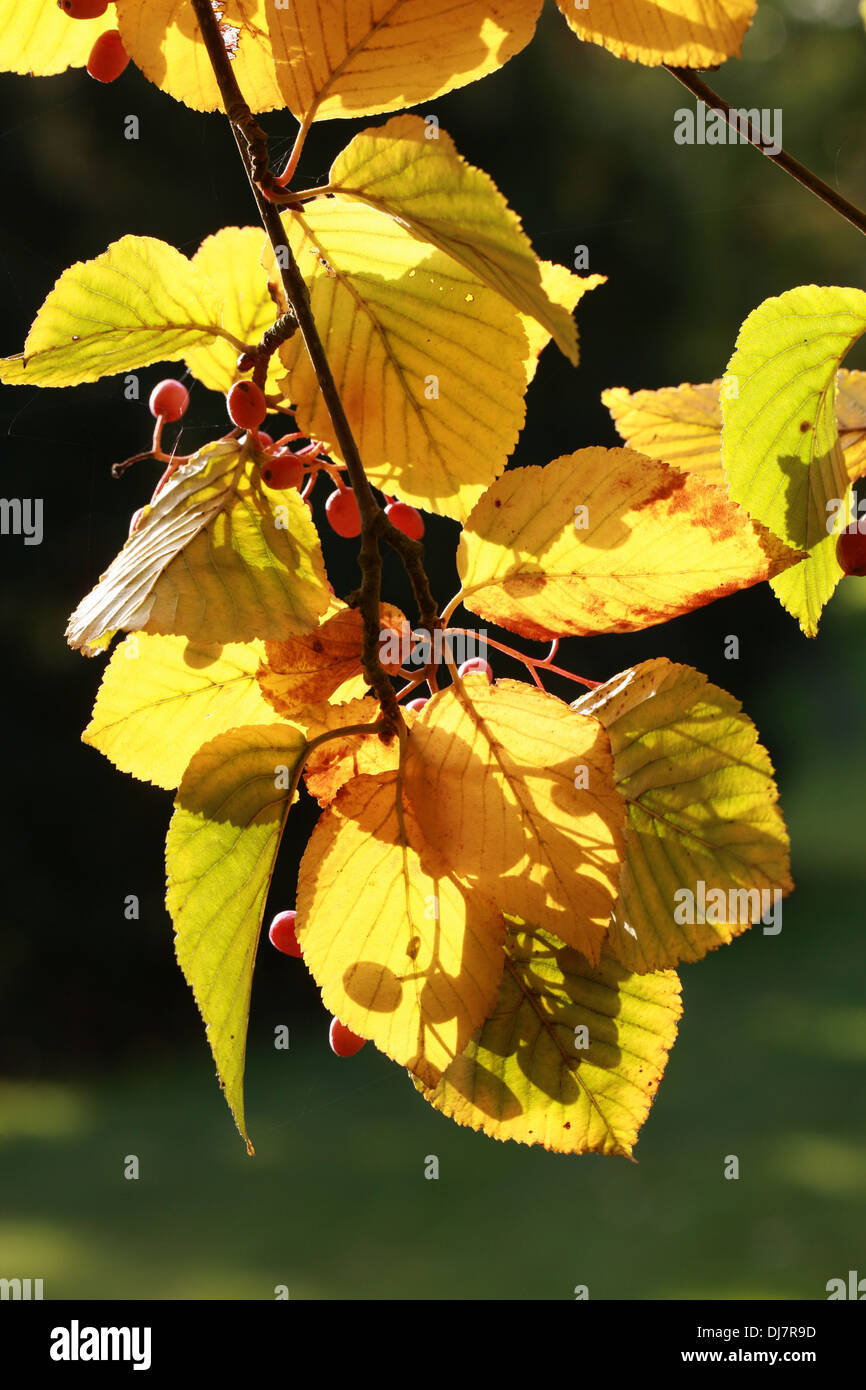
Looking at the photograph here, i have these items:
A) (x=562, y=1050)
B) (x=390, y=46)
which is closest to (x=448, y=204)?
(x=390, y=46)

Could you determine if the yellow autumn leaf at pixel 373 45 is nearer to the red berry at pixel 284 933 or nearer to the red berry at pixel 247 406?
the red berry at pixel 247 406

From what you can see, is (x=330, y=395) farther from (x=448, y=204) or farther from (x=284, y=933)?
(x=284, y=933)

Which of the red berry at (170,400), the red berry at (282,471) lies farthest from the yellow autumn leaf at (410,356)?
the red berry at (170,400)

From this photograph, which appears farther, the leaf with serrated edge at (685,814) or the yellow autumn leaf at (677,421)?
the yellow autumn leaf at (677,421)

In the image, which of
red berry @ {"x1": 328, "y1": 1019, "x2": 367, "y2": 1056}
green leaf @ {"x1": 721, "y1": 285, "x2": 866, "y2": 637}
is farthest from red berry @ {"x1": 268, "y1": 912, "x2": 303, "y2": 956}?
green leaf @ {"x1": 721, "y1": 285, "x2": 866, "y2": 637}

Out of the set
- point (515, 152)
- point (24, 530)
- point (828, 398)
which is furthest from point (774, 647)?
point (828, 398)

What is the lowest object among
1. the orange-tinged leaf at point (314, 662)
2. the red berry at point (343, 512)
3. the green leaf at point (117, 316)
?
the orange-tinged leaf at point (314, 662)
